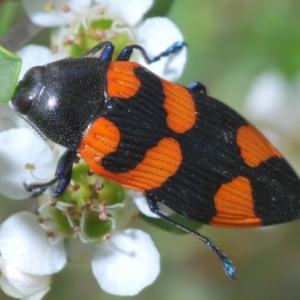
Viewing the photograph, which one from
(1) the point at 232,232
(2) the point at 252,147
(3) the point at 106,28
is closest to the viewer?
(2) the point at 252,147

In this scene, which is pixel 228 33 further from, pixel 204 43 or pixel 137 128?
pixel 137 128

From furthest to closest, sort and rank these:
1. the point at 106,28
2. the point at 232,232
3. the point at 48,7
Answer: the point at 232,232 → the point at 106,28 → the point at 48,7

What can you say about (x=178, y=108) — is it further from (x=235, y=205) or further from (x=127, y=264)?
(x=127, y=264)

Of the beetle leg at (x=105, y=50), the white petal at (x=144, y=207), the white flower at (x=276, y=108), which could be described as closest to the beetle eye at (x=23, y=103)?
the beetle leg at (x=105, y=50)

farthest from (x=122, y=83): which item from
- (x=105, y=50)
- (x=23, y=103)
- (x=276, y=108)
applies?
(x=276, y=108)

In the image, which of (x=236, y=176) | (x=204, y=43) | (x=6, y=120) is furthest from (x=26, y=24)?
(x=204, y=43)

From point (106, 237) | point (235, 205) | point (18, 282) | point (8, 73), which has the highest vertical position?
point (8, 73)

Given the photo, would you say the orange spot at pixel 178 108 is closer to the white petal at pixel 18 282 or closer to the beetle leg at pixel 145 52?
the beetle leg at pixel 145 52
